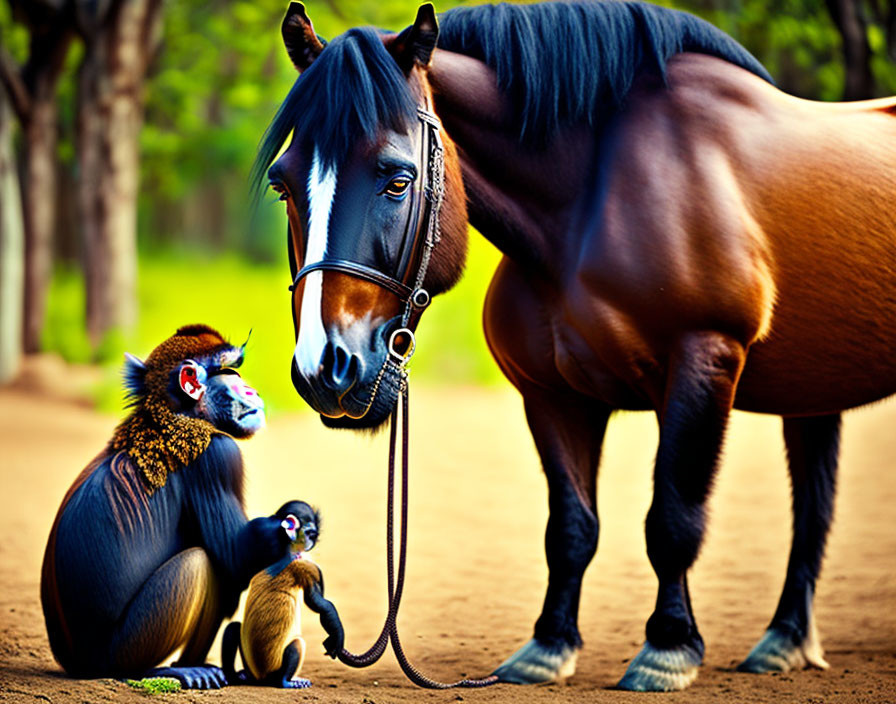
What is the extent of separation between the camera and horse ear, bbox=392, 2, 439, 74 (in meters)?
3.66

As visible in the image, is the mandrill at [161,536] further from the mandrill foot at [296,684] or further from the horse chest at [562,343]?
the horse chest at [562,343]

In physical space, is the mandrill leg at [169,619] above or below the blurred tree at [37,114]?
below

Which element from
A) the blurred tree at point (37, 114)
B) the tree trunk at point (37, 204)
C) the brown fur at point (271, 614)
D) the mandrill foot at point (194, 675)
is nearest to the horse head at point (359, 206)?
the brown fur at point (271, 614)

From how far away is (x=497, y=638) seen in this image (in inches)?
207

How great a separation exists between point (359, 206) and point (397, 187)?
15cm

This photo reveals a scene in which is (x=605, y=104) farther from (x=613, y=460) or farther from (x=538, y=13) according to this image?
(x=613, y=460)

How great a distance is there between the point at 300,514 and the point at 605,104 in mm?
1800

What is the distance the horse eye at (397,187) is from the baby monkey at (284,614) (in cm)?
105

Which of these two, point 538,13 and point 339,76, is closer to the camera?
point 339,76

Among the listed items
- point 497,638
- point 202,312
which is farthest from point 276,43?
point 497,638

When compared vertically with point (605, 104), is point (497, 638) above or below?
below

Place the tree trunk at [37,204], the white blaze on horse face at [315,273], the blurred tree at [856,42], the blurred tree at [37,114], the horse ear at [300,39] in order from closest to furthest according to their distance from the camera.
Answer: the white blaze on horse face at [315,273], the horse ear at [300,39], the blurred tree at [856,42], the blurred tree at [37,114], the tree trunk at [37,204]

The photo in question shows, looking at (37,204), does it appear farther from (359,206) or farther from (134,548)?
(359,206)

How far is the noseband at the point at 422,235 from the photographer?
3.67m
